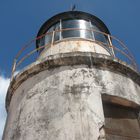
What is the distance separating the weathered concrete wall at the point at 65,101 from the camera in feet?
13.8

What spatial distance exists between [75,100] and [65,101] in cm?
20

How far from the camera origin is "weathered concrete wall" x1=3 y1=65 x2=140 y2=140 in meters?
4.21

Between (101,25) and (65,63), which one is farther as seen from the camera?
(101,25)

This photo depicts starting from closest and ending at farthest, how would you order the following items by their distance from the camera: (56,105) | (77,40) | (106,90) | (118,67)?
1. (56,105)
2. (106,90)
3. (118,67)
4. (77,40)

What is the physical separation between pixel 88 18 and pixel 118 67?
3.70 m

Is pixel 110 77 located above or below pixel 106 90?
above

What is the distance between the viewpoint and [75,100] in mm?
4637

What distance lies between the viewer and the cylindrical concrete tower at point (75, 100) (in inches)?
168

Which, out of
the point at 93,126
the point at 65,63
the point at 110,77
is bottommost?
the point at 93,126

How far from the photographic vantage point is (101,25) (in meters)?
9.35

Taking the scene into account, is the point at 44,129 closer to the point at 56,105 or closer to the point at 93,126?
the point at 56,105

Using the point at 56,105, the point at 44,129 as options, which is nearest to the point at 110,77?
the point at 56,105

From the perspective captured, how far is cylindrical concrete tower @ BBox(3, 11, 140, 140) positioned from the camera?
4275mm

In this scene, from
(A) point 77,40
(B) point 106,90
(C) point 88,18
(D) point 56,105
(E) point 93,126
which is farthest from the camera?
(C) point 88,18
